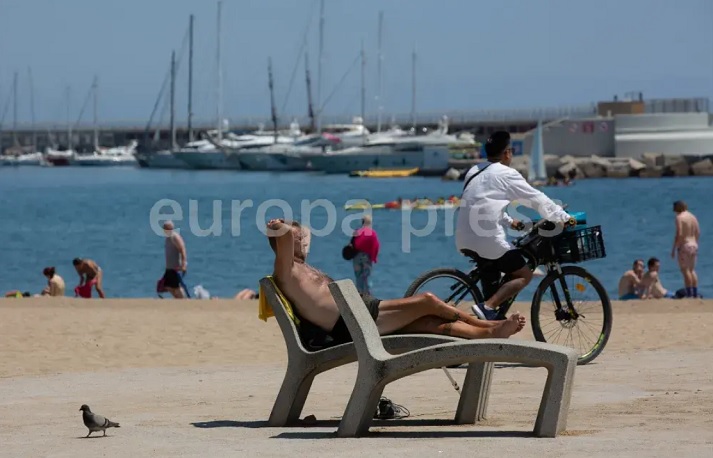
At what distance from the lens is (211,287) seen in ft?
118

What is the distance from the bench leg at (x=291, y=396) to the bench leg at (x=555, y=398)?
4.23 ft

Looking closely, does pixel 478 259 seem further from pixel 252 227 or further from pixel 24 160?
pixel 24 160

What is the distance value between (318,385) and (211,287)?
2617 centimetres

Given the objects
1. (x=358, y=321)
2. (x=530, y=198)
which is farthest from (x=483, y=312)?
(x=358, y=321)

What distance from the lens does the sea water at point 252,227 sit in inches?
1560

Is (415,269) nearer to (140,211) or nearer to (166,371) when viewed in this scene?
(166,371)

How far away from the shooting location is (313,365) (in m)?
7.61

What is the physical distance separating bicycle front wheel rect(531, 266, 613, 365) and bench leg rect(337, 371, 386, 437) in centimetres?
→ 347

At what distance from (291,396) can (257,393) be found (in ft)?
6.11

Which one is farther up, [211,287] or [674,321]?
[674,321]

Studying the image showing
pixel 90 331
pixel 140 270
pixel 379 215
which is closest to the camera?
pixel 90 331

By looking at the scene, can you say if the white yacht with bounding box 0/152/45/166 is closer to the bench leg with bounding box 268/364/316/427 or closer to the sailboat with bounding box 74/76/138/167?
the sailboat with bounding box 74/76/138/167

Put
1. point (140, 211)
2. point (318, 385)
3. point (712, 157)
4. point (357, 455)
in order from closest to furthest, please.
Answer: point (357, 455), point (318, 385), point (140, 211), point (712, 157)

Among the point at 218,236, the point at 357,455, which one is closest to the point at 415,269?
the point at 218,236
